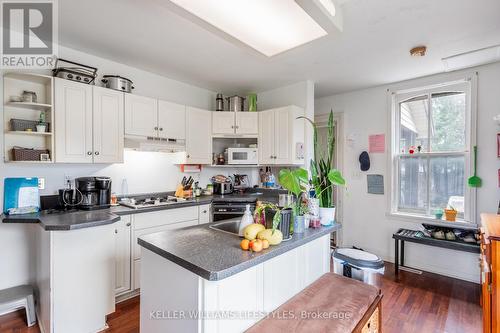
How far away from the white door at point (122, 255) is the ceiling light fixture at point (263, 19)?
6.35 ft

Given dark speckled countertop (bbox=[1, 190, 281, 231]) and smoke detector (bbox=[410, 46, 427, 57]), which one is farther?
smoke detector (bbox=[410, 46, 427, 57])

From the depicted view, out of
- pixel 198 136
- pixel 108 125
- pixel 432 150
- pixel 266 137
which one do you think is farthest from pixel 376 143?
pixel 108 125

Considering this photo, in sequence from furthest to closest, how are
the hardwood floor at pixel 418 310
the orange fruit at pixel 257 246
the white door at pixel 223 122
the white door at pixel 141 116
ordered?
the white door at pixel 223 122 → the white door at pixel 141 116 → the hardwood floor at pixel 418 310 → the orange fruit at pixel 257 246

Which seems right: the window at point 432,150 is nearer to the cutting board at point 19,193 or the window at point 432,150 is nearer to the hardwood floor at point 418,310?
the hardwood floor at point 418,310

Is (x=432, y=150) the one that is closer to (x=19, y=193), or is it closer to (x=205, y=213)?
(x=205, y=213)

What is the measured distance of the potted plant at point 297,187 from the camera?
146 cm

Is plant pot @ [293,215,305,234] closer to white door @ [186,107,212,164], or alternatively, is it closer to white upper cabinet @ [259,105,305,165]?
white upper cabinet @ [259,105,305,165]

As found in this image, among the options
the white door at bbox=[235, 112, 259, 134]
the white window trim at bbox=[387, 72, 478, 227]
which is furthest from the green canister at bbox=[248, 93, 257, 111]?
the white window trim at bbox=[387, 72, 478, 227]

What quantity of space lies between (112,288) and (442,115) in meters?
4.19

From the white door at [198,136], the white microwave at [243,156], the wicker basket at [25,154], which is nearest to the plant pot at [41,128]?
the wicker basket at [25,154]

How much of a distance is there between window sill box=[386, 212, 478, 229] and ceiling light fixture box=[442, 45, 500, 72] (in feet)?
6.02

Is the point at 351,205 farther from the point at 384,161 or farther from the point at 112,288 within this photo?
the point at 112,288

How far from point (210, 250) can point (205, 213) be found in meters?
1.80

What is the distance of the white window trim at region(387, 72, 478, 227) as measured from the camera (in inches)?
110
